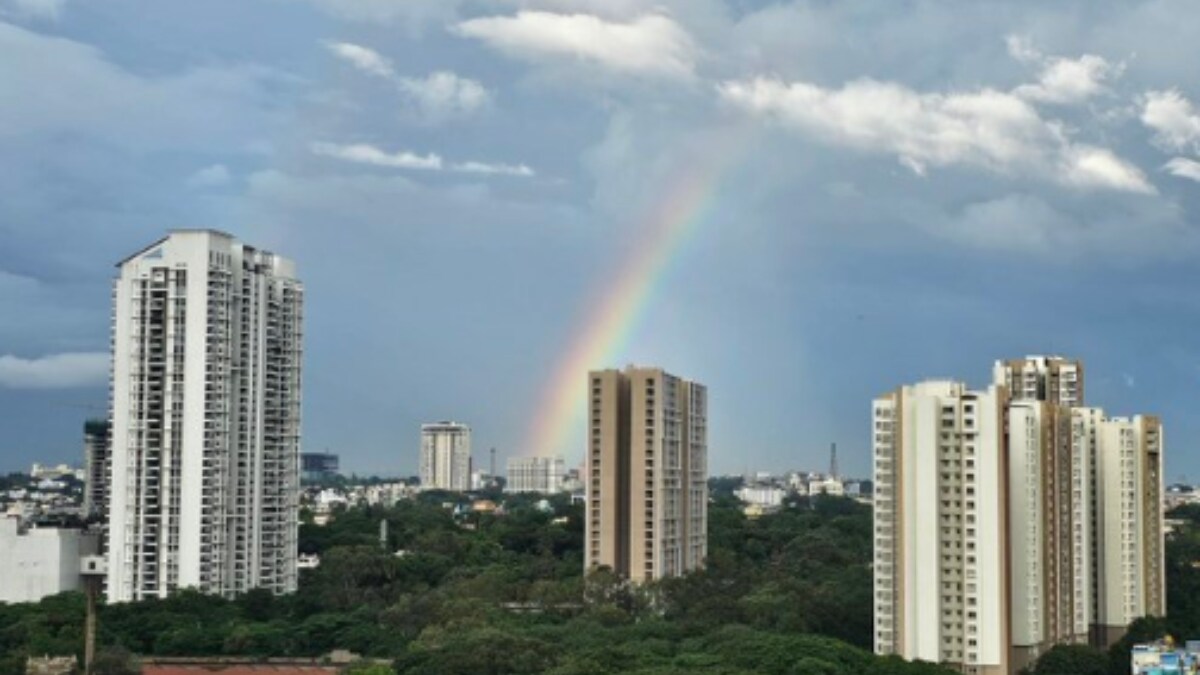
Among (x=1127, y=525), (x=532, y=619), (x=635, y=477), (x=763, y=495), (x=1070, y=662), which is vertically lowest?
(x=1070, y=662)

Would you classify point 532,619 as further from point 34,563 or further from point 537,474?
point 537,474

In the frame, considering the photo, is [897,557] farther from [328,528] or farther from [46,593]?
[328,528]

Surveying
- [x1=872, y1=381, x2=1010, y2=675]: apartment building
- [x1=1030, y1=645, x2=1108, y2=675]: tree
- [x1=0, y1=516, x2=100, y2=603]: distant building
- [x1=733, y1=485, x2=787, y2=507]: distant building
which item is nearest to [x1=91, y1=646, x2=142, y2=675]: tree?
[x1=0, y1=516, x2=100, y2=603]: distant building

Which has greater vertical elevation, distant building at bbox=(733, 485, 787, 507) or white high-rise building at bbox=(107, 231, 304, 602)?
white high-rise building at bbox=(107, 231, 304, 602)

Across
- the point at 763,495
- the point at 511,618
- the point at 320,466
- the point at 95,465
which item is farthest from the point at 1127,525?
the point at 320,466

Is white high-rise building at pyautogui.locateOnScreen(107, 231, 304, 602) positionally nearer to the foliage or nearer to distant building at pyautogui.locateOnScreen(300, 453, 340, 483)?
the foliage

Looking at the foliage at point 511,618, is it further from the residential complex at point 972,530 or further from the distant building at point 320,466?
the distant building at point 320,466

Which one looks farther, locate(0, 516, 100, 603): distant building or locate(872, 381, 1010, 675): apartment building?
locate(0, 516, 100, 603): distant building
